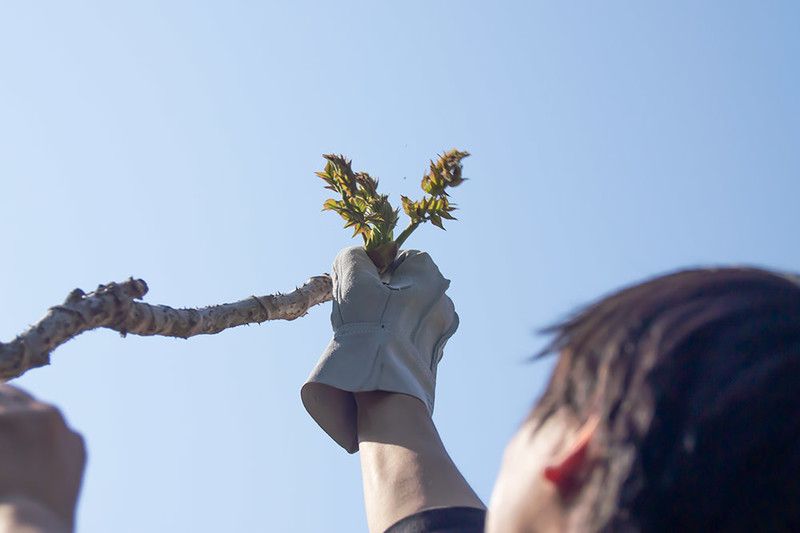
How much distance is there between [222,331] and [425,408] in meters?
0.98

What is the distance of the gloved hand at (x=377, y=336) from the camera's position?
10.9ft

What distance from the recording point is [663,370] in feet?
3.41

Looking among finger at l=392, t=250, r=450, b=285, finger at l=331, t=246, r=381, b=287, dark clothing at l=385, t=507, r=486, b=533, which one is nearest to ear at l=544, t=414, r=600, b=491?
dark clothing at l=385, t=507, r=486, b=533

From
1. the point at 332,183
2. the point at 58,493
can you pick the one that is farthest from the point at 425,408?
the point at 58,493

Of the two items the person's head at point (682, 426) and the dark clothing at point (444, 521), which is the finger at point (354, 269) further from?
the person's head at point (682, 426)

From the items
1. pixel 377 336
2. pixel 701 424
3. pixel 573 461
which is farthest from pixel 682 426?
pixel 377 336

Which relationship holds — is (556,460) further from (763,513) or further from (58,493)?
(58,493)

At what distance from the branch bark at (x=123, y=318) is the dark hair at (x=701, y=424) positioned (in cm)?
194

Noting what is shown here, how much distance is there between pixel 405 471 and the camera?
253cm

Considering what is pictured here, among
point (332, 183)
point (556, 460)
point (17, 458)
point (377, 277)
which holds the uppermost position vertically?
point (332, 183)

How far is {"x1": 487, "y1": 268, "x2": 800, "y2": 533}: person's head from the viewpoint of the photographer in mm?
1006

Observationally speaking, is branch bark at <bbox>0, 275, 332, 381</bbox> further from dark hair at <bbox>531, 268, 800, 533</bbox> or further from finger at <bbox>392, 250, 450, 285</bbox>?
dark hair at <bbox>531, 268, 800, 533</bbox>

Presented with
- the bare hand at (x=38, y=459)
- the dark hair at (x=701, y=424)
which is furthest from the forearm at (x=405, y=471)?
the dark hair at (x=701, y=424)

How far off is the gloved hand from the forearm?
249mm
